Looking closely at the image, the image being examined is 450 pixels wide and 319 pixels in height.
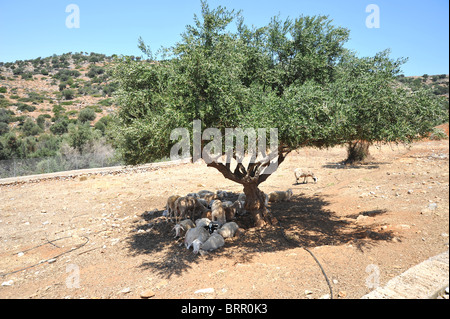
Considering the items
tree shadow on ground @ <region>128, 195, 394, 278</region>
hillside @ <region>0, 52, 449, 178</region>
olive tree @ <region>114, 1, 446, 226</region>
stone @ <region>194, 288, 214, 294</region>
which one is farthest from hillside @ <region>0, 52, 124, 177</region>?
stone @ <region>194, 288, 214, 294</region>

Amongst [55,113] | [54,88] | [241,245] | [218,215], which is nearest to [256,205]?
[218,215]

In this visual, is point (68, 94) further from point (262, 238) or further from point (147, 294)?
point (147, 294)

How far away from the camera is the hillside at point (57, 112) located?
27.1 meters

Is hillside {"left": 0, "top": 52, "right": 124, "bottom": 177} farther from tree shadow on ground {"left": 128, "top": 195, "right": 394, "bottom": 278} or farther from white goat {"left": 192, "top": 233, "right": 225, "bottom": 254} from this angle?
white goat {"left": 192, "top": 233, "right": 225, "bottom": 254}

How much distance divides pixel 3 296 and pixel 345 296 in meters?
7.36

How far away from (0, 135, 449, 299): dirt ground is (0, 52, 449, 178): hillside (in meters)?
3.33

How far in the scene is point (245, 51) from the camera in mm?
9016

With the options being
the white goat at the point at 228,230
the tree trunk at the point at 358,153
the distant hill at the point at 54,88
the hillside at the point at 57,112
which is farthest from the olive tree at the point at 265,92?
the distant hill at the point at 54,88

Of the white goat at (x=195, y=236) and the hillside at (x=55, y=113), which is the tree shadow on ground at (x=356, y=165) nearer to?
the white goat at (x=195, y=236)

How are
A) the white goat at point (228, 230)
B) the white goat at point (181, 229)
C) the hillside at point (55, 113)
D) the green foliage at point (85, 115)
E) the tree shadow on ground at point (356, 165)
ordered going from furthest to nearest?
the green foliage at point (85, 115)
the hillside at point (55, 113)
the tree shadow on ground at point (356, 165)
the white goat at point (181, 229)
the white goat at point (228, 230)

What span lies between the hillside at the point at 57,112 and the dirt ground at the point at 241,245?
10.9 feet

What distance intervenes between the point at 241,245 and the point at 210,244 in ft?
3.07

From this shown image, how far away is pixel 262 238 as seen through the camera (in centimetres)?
887
